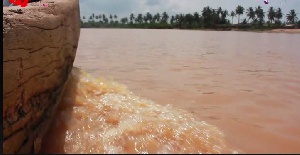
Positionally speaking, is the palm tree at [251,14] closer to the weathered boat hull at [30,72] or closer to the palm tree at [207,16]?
the palm tree at [207,16]

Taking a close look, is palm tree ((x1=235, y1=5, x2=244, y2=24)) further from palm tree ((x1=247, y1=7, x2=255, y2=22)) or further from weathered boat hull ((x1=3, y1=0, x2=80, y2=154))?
weathered boat hull ((x1=3, y1=0, x2=80, y2=154))

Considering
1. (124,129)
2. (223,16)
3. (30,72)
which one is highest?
(223,16)

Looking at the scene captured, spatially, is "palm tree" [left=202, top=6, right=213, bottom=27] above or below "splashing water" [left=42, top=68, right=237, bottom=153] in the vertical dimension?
above

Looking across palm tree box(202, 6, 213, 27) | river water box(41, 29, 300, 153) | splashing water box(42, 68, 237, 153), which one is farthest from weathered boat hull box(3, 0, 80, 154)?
palm tree box(202, 6, 213, 27)

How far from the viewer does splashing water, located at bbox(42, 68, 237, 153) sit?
2.42 meters

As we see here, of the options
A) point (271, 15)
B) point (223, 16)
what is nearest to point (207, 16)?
point (223, 16)

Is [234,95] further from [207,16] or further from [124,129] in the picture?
[207,16]

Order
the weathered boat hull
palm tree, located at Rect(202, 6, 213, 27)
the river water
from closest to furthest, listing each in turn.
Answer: the weathered boat hull < the river water < palm tree, located at Rect(202, 6, 213, 27)

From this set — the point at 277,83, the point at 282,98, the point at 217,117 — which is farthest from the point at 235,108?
the point at 277,83

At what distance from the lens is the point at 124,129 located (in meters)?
2.69

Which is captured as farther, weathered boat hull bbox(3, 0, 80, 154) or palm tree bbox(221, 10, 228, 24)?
palm tree bbox(221, 10, 228, 24)

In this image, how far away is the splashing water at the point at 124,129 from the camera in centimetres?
242

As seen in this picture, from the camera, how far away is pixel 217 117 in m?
3.27

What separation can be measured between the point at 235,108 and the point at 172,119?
977mm
